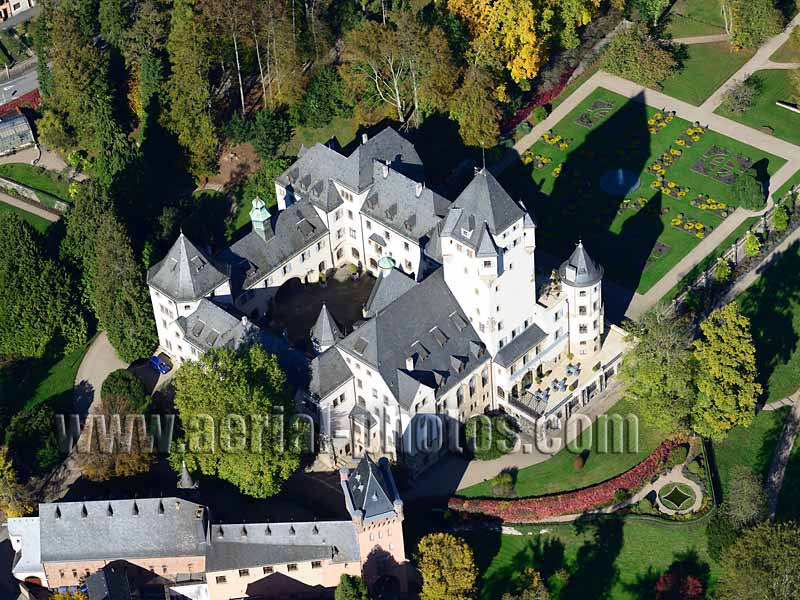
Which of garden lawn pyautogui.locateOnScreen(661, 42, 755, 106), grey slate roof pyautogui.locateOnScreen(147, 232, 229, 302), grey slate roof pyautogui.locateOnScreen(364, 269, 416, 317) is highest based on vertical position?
garden lawn pyautogui.locateOnScreen(661, 42, 755, 106)

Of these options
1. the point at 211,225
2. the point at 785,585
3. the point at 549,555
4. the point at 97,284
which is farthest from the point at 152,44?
the point at 785,585

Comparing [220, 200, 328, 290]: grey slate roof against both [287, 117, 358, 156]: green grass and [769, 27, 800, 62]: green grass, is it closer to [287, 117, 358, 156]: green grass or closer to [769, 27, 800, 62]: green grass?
[287, 117, 358, 156]: green grass

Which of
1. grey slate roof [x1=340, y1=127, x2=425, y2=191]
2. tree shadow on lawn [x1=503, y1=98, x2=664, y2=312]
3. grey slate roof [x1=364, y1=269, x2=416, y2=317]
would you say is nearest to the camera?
grey slate roof [x1=364, y1=269, x2=416, y2=317]

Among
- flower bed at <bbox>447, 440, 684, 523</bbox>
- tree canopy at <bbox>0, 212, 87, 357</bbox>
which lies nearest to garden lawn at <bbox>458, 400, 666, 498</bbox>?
flower bed at <bbox>447, 440, 684, 523</bbox>

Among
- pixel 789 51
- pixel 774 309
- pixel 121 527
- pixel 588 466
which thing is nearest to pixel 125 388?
pixel 121 527

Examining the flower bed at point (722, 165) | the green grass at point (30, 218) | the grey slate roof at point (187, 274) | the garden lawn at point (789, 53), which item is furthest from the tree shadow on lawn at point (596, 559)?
the green grass at point (30, 218)

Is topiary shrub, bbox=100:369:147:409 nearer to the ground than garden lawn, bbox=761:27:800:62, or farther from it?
nearer to the ground

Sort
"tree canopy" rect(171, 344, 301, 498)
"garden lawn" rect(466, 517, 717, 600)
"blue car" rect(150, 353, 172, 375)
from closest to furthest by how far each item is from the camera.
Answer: "garden lawn" rect(466, 517, 717, 600)
"tree canopy" rect(171, 344, 301, 498)
"blue car" rect(150, 353, 172, 375)
